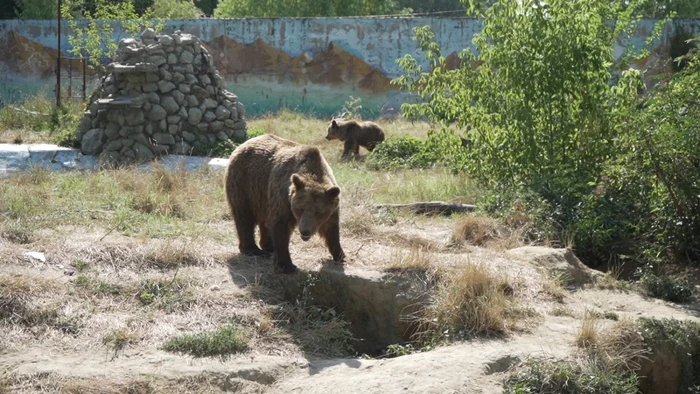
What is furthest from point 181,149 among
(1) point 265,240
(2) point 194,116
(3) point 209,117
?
(1) point 265,240

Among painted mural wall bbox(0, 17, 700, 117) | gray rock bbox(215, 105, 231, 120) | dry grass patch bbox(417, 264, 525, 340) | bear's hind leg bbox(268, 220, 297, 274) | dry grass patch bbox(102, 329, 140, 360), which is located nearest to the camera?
dry grass patch bbox(102, 329, 140, 360)

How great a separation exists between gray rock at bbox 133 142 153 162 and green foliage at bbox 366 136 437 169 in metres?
4.45

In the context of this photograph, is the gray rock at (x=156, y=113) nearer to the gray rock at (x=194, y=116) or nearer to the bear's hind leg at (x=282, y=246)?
the gray rock at (x=194, y=116)

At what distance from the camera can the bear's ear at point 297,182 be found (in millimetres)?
7582

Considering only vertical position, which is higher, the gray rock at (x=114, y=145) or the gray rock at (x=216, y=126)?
the gray rock at (x=216, y=126)

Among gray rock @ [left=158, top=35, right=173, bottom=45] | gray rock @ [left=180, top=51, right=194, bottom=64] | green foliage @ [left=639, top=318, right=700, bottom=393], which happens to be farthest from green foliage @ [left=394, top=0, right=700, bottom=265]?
gray rock @ [left=158, top=35, right=173, bottom=45]

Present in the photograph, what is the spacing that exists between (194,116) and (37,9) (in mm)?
21582

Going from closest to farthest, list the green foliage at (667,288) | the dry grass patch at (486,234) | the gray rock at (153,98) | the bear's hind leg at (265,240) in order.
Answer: the green foliage at (667,288)
the bear's hind leg at (265,240)
the dry grass patch at (486,234)
the gray rock at (153,98)

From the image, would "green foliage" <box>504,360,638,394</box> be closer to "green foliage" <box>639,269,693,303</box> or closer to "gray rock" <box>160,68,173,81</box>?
"green foliage" <box>639,269,693,303</box>

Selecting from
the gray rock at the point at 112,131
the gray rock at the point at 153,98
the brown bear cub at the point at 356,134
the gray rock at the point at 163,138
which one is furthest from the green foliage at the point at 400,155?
the gray rock at the point at 112,131

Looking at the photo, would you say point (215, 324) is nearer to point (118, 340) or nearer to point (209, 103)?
point (118, 340)

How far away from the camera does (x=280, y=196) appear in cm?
805

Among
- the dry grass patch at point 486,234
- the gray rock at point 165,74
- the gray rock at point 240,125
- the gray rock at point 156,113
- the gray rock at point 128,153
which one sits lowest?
the gray rock at point 128,153

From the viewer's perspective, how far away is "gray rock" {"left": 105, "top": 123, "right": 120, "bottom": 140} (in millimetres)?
16141
